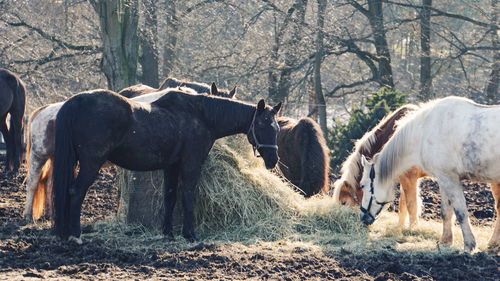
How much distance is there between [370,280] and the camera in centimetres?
551

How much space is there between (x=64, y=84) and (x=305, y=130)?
8.22 metres

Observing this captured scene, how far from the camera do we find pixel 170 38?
16.6 meters

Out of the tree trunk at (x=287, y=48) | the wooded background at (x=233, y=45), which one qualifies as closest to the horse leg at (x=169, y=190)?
the wooded background at (x=233, y=45)

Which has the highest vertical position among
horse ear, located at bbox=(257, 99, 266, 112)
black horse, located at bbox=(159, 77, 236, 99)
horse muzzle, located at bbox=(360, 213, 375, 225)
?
black horse, located at bbox=(159, 77, 236, 99)

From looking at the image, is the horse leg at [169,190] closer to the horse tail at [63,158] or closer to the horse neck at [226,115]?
the horse neck at [226,115]

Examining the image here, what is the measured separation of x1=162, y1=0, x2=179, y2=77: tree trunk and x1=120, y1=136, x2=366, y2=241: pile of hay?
6.41 metres

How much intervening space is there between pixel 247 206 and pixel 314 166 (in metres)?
1.92

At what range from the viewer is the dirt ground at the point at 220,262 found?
18.1ft

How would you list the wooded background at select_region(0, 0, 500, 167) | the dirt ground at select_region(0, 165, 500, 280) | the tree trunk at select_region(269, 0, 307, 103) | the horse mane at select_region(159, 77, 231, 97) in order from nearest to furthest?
the dirt ground at select_region(0, 165, 500, 280) < the horse mane at select_region(159, 77, 231, 97) < the wooded background at select_region(0, 0, 500, 167) < the tree trunk at select_region(269, 0, 307, 103)

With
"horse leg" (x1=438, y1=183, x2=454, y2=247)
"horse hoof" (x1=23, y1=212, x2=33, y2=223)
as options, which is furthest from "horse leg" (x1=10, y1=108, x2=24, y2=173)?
"horse leg" (x1=438, y1=183, x2=454, y2=247)

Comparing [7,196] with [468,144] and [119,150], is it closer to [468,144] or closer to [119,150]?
[119,150]

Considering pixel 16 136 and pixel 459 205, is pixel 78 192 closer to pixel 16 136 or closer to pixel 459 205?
pixel 459 205

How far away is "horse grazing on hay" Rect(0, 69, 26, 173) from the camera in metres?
12.0

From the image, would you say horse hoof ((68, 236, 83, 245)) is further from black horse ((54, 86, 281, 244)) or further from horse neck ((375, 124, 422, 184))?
horse neck ((375, 124, 422, 184))
